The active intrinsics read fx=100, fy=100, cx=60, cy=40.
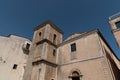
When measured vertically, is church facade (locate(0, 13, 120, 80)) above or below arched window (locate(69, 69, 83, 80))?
above

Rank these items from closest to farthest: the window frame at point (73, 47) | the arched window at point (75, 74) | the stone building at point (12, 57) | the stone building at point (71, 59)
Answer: the stone building at point (71, 59) → the arched window at point (75, 74) → the stone building at point (12, 57) → the window frame at point (73, 47)

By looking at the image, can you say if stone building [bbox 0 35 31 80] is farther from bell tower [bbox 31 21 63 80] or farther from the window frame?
the window frame

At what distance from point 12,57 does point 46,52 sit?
5656 millimetres

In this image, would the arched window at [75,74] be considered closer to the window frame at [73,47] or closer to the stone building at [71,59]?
the stone building at [71,59]

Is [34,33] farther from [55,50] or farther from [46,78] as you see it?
[46,78]

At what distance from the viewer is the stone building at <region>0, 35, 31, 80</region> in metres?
14.1

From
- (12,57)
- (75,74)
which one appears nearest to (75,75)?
(75,74)

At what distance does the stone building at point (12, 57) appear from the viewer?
14.1m

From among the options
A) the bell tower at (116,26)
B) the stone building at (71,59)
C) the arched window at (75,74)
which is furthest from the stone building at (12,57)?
the bell tower at (116,26)

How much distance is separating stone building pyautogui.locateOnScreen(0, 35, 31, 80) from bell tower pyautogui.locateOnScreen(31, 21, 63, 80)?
8.13ft

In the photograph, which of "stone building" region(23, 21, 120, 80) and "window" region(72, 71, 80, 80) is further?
"window" region(72, 71, 80, 80)

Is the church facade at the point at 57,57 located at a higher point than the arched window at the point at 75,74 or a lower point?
higher

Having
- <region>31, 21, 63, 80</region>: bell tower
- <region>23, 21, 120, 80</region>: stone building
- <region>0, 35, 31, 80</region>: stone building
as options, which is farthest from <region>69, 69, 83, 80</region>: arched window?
<region>0, 35, 31, 80</region>: stone building

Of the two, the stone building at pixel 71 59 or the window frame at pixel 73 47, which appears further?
the window frame at pixel 73 47
